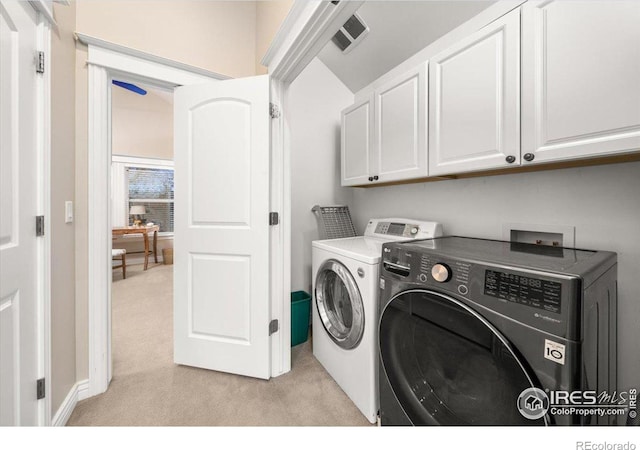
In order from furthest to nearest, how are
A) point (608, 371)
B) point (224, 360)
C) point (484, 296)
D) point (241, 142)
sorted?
point (224, 360), point (241, 142), point (608, 371), point (484, 296)

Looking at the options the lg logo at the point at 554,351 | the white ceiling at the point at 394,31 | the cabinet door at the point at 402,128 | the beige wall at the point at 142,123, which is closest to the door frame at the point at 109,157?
the cabinet door at the point at 402,128

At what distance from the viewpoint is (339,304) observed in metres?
1.68

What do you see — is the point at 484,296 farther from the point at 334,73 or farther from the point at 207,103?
the point at 334,73

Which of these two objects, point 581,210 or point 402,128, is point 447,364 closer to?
point 581,210

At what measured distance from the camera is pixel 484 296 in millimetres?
831

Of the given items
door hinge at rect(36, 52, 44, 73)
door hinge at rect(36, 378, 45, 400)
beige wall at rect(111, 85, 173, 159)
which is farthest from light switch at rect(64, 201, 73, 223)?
beige wall at rect(111, 85, 173, 159)

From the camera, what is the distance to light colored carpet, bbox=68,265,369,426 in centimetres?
134

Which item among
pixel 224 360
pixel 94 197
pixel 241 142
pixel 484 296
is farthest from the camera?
pixel 224 360

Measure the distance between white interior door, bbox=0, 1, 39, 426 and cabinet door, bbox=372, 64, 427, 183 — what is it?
1815 mm

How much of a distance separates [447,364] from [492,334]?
29 cm

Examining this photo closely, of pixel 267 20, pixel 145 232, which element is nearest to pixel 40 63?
pixel 267 20

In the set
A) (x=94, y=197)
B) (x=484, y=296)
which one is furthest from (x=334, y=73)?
(x=484, y=296)

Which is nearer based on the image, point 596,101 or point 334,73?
point 596,101

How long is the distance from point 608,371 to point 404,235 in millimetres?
1081
